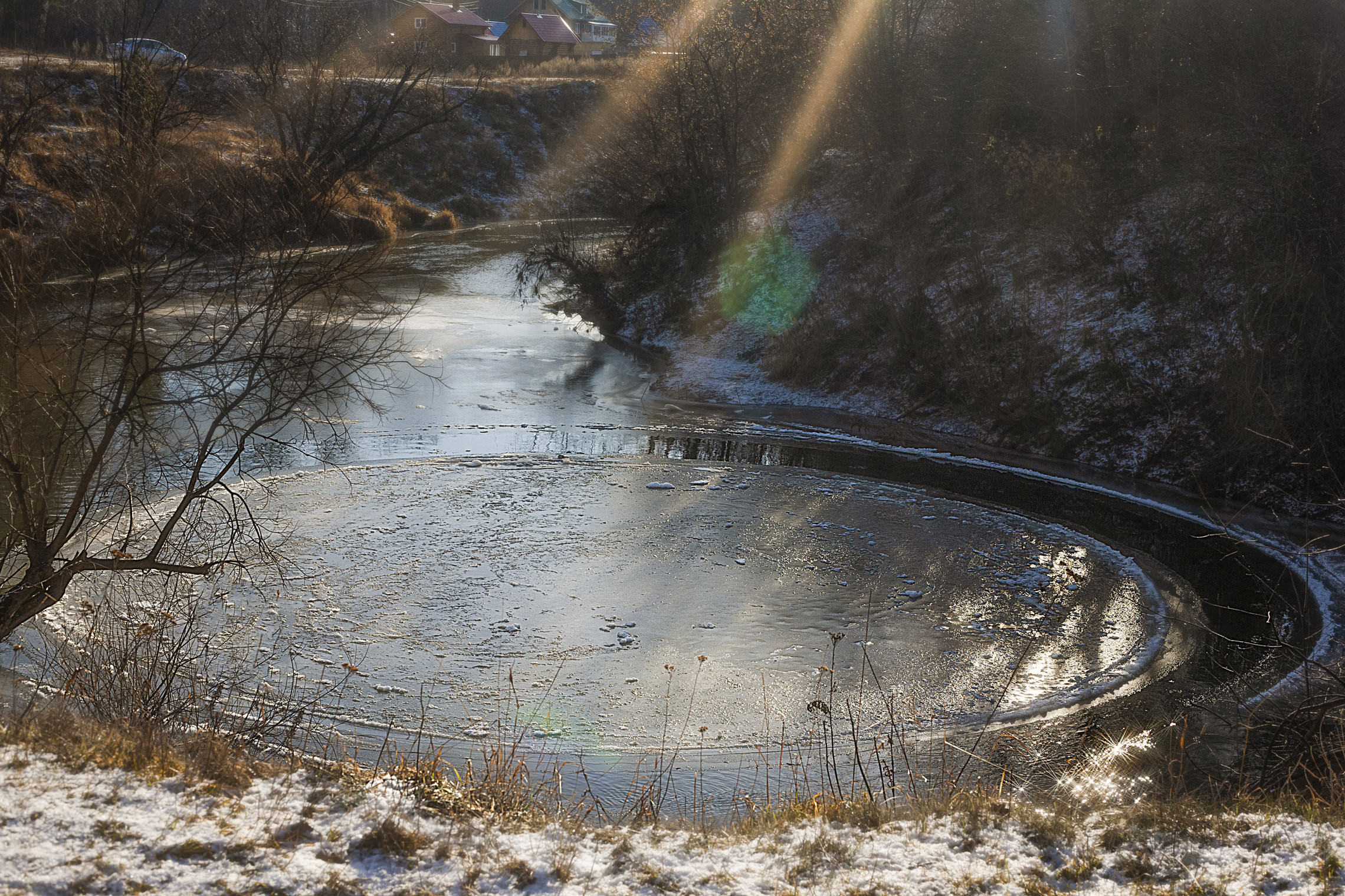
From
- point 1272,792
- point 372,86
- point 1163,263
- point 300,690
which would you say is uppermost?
point 372,86

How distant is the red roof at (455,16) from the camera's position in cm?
7952

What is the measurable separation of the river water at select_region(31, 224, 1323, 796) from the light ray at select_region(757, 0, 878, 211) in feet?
45.1

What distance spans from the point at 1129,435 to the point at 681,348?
10725 mm

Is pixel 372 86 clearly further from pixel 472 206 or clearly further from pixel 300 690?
pixel 300 690

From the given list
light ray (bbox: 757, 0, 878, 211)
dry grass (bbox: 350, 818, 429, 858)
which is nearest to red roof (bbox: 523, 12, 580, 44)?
light ray (bbox: 757, 0, 878, 211)

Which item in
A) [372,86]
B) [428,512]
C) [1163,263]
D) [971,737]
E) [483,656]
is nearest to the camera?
[971,737]

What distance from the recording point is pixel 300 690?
27.7 feet

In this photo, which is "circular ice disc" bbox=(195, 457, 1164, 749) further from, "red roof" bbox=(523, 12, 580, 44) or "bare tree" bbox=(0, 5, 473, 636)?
"red roof" bbox=(523, 12, 580, 44)

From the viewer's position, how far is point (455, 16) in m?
81.6

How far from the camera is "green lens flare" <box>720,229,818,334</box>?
79.7ft

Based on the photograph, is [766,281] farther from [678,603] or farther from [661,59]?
[678,603]

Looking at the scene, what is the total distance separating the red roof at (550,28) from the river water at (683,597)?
76.1m

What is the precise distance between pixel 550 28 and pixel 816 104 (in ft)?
217

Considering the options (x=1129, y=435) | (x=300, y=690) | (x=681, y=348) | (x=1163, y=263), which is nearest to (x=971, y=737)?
(x=300, y=690)
